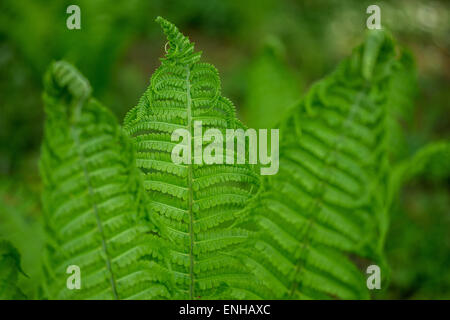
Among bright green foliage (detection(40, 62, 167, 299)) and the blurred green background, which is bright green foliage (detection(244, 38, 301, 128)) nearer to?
the blurred green background

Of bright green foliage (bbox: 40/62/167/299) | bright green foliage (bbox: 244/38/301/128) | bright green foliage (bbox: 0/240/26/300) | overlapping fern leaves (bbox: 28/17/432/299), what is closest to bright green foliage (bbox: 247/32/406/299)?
overlapping fern leaves (bbox: 28/17/432/299)

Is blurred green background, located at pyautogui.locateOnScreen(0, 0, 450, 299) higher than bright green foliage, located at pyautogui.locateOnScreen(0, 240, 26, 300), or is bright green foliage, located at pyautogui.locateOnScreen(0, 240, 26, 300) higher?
blurred green background, located at pyautogui.locateOnScreen(0, 0, 450, 299)

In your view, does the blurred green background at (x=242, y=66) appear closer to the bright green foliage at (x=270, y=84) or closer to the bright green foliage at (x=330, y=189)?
the bright green foliage at (x=270, y=84)

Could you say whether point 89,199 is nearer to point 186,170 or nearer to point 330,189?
point 186,170

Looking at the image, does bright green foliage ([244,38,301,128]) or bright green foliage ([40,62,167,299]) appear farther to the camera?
bright green foliage ([244,38,301,128])

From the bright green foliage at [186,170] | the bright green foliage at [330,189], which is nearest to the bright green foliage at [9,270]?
the bright green foliage at [186,170]

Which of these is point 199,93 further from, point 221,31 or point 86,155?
point 221,31
